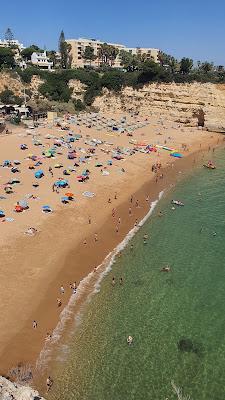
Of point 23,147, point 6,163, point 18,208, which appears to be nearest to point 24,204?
point 18,208

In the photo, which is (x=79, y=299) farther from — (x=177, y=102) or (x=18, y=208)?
(x=177, y=102)

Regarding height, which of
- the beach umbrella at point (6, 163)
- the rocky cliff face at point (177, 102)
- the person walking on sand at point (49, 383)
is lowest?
the person walking on sand at point (49, 383)

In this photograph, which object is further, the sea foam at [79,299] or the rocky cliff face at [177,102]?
the rocky cliff face at [177,102]

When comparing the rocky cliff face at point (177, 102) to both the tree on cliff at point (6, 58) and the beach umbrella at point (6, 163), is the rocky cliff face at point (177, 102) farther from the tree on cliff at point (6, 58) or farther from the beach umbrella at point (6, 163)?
the beach umbrella at point (6, 163)

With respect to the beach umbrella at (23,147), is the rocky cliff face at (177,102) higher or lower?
higher

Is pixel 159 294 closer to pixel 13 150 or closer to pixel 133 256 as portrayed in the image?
pixel 133 256

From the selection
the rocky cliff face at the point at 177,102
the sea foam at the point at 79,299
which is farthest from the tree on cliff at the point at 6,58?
the sea foam at the point at 79,299

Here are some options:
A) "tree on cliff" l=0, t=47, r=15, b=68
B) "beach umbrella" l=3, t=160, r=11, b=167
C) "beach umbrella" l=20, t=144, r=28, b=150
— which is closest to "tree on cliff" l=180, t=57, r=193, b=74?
"tree on cliff" l=0, t=47, r=15, b=68
